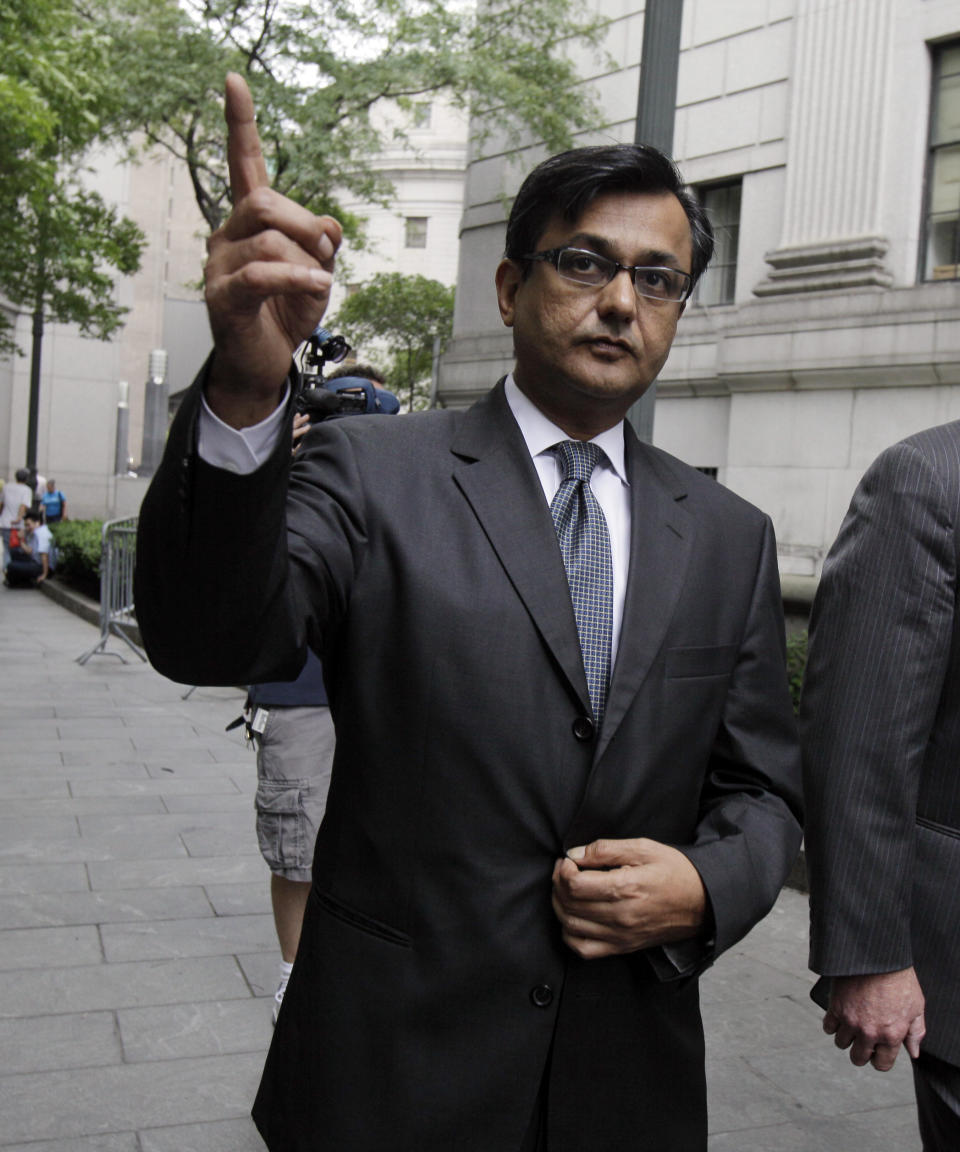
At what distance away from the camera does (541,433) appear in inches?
79.0

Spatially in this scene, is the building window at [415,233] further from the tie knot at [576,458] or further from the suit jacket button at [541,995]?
the suit jacket button at [541,995]

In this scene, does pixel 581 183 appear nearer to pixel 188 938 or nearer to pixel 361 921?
pixel 361 921

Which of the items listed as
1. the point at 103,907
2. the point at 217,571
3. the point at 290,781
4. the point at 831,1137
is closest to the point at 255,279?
the point at 217,571

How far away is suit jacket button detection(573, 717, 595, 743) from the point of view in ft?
5.89

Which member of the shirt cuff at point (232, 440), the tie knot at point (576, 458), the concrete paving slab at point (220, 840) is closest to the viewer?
the shirt cuff at point (232, 440)

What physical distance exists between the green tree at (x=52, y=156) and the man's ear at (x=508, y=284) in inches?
388

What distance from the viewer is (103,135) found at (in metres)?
17.3

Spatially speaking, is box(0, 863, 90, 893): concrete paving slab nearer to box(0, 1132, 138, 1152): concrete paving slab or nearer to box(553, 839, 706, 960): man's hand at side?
box(0, 1132, 138, 1152): concrete paving slab

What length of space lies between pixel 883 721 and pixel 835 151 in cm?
1080

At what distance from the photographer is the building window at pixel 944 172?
437 inches

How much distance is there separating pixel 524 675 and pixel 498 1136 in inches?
24.9

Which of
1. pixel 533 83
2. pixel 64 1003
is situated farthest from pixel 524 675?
pixel 533 83

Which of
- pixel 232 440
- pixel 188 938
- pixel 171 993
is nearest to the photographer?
pixel 232 440

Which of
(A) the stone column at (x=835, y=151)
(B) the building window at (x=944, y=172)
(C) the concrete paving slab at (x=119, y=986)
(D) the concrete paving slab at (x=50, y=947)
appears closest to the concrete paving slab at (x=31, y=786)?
(D) the concrete paving slab at (x=50, y=947)
